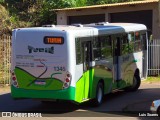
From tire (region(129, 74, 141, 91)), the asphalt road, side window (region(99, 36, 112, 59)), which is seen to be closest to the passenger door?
the asphalt road

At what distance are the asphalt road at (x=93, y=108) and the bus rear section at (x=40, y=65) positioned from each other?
65 centimetres

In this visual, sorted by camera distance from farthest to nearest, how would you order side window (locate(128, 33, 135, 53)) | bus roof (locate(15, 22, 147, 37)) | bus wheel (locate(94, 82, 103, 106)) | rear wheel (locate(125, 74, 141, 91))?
rear wheel (locate(125, 74, 141, 91)) → side window (locate(128, 33, 135, 53)) → bus wheel (locate(94, 82, 103, 106)) → bus roof (locate(15, 22, 147, 37))

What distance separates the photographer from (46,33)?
44.7ft

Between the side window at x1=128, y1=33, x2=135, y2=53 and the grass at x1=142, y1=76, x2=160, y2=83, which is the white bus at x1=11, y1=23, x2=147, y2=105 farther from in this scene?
the grass at x1=142, y1=76, x2=160, y2=83

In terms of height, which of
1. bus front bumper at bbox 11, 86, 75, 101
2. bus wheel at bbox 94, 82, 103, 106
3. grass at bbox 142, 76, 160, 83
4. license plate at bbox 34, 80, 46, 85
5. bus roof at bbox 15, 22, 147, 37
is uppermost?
bus roof at bbox 15, 22, 147, 37

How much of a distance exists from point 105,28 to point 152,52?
29.4ft

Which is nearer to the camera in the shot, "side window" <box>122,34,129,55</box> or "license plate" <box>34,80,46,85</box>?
"license plate" <box>34,80,46,85</box>

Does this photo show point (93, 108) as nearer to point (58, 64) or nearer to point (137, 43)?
point (58, 64)

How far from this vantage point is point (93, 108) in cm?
1470

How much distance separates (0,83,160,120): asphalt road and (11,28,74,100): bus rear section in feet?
2.12

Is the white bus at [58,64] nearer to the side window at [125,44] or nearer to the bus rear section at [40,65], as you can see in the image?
the bus rear section at [40,65]

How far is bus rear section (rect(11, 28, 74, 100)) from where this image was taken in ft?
43.9

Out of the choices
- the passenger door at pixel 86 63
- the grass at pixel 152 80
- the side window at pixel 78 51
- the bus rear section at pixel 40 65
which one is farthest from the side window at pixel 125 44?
the grass at pixel 152 80

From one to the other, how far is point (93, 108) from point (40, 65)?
7.81ft
